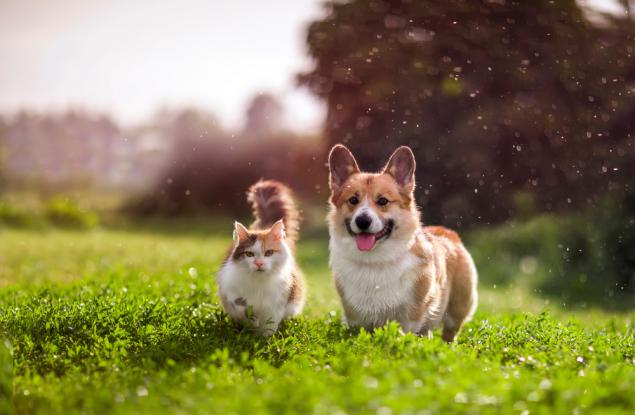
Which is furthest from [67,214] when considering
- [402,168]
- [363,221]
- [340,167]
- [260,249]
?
A: [363,221]

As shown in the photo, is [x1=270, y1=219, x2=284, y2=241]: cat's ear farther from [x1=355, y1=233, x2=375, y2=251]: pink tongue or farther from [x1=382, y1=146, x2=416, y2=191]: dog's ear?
[x1=382, y1=146, x2=416, y2=191]: dog's ear

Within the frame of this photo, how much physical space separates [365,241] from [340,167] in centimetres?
90

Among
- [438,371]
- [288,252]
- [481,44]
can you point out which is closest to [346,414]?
[438,371]

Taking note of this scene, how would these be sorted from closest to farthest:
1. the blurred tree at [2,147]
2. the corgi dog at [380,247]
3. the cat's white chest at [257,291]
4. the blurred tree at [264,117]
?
the corgi dog at [380,247] < the cat's white chest at [257,291] < the blurred tree at [2,147] < the blurred tree at [264,117]

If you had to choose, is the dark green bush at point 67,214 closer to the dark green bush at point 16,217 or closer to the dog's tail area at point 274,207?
the dark green bush at point 16,217

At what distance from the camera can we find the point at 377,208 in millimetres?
5488

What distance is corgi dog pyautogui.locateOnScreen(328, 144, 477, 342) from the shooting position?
5535 millimetres

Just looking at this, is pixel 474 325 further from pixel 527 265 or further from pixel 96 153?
pixel 96 153

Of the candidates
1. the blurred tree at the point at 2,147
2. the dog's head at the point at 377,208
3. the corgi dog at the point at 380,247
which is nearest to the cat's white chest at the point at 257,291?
the corgi dog at the point at 380,247

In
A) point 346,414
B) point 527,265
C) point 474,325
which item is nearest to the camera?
point 346,414

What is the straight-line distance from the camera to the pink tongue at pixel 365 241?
5492 millimetres

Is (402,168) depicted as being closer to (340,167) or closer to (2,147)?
(340,167)

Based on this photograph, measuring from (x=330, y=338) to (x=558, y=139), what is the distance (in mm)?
11573

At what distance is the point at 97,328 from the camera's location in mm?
5973
